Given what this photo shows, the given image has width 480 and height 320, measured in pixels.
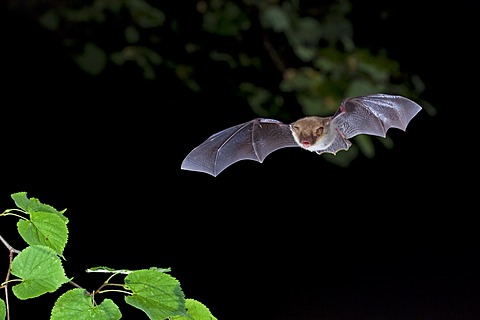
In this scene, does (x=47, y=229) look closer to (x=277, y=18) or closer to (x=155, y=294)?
(x=155, y=294)

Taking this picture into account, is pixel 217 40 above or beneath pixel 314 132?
above

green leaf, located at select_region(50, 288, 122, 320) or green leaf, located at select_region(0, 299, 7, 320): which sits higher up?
green leaf, located at select_region(50, 288, 122, 320)

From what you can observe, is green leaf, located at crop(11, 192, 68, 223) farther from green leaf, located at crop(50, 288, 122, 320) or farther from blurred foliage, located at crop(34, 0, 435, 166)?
blurred foliage, located at crop(34, 0, 435, 166)

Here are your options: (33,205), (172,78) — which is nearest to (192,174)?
(172,78)

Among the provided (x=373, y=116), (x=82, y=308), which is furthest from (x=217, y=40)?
(x=82, y=308)

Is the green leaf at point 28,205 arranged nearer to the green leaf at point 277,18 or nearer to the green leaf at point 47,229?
the green leaf at point 47,229

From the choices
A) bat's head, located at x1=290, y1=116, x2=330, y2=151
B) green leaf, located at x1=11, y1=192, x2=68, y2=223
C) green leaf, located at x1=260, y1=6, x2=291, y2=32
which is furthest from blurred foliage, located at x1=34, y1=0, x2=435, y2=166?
green leaf, located at x1=11, y1=192, x2=68, y2=223
